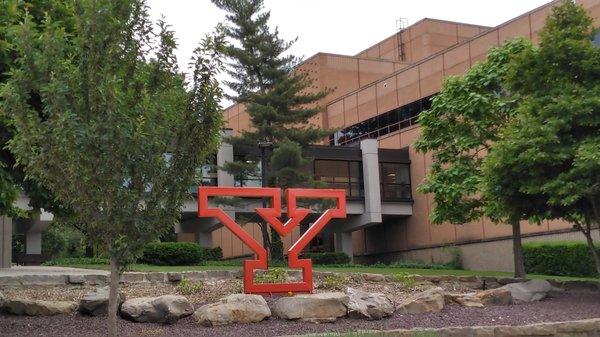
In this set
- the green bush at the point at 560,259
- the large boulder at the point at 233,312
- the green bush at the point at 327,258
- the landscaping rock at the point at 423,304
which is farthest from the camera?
the green bush at the point at 327,258

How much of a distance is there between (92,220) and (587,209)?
450 inches

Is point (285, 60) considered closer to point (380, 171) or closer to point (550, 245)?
point (380, 171)

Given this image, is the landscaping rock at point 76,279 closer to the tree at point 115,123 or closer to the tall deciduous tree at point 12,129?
the tall deciduous tree at point 12,129

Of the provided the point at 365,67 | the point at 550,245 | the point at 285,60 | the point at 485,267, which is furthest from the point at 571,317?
the point at 365,67

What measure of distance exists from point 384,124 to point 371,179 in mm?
5437

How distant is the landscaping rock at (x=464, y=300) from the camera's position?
1374cm

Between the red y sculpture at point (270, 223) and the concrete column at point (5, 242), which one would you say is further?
the concrete column at point (5, 242)

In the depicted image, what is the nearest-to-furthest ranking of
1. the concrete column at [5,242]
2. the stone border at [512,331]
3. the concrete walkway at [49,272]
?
1. the stone border at [512,331]
2. the concrete walkway at [49,272]
3. the concrete column at [5,242]

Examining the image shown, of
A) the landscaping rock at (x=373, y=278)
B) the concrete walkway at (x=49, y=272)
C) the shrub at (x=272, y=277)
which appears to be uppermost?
the concrete walkway at (x=49, y=272)

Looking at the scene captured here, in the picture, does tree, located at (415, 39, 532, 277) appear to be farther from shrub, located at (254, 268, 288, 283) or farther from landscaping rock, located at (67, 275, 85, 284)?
landscaping rock, located at (67, 275, 85, 284)

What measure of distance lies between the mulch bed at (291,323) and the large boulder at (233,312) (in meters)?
0.14

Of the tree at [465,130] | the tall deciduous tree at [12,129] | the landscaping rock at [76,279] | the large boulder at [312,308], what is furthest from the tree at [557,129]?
the tall deciduous tree at [12,129]

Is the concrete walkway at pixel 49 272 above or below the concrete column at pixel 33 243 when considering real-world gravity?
below

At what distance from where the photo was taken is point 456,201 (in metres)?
20.6
